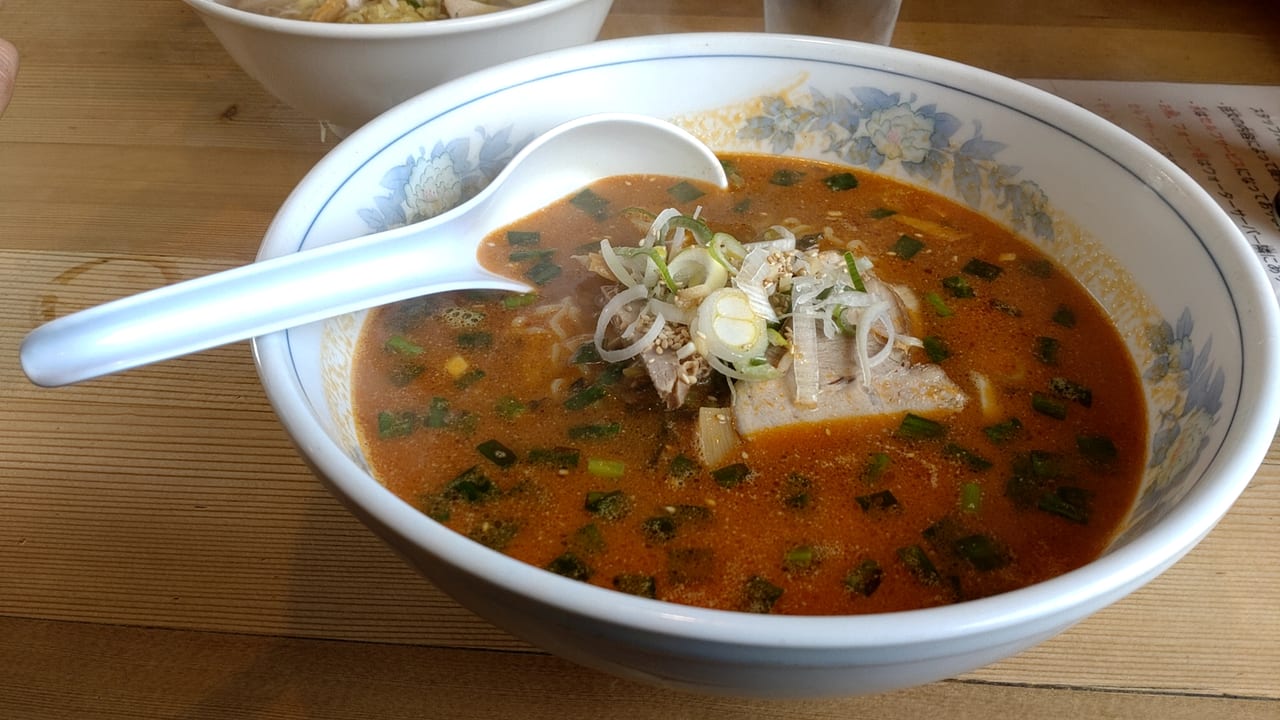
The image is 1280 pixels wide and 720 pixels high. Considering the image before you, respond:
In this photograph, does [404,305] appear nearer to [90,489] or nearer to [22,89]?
[90,489]

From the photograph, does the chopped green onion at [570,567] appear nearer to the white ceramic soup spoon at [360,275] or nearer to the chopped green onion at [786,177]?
the white ceramic soup spoon at [360,275]

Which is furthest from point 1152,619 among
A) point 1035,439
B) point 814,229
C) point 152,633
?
point 152,633

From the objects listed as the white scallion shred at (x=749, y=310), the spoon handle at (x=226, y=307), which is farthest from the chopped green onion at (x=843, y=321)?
the spoon handle at (x=226, y=307)

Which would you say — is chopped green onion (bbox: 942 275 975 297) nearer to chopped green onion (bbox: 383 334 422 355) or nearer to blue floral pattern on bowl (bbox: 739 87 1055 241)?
blue floral pattern on bowl (bbox: 739 87 1055 241)

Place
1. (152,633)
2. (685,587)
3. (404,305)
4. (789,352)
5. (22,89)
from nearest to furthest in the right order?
(685,587) < (152,633) < (789,352) < (404,305) < (22,89)

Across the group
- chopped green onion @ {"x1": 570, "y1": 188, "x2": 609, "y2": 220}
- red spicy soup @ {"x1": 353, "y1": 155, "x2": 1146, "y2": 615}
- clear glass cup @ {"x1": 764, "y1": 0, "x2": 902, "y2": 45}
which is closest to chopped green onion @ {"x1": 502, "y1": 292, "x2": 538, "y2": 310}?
red spicy soup @ {"x1": 353, "y1": 155, "x2": 1146, "y2": 615}

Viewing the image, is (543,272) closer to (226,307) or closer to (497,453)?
(497,453)
